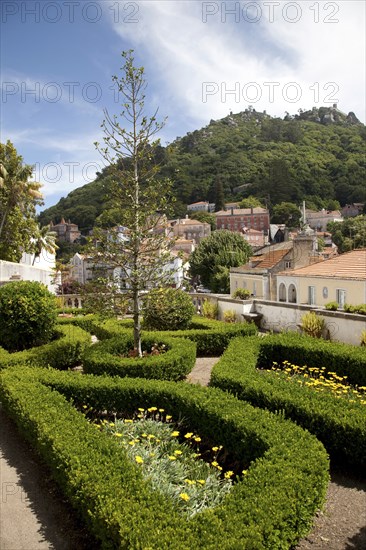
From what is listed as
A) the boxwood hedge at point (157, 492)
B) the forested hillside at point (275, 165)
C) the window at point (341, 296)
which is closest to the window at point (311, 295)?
the window at point (341, 296)

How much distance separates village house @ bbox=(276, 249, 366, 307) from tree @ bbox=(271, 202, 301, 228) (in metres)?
95.4

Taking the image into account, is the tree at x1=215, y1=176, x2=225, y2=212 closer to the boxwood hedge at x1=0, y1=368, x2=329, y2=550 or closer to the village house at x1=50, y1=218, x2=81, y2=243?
the village house at x1=50, y1=218, x2=81, y2=243

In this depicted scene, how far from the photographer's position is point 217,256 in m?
49.4

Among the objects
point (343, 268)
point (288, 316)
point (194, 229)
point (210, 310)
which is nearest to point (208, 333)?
point (288, 316)

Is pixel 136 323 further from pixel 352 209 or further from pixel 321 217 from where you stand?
pixel 352 209

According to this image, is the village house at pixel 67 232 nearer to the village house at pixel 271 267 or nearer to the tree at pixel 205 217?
the tree at pixel 205 217

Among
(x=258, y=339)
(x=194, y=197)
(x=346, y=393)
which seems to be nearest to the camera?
(x=346, y=393)

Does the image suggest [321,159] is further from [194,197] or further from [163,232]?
[163,232]

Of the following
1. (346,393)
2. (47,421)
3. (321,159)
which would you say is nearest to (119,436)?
(47,421)

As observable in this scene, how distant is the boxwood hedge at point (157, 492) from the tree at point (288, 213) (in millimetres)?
111592

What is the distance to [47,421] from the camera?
5496 mm

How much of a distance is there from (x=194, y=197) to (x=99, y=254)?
132714 millimetres

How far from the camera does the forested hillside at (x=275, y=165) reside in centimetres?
11869

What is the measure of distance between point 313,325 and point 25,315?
8064 mm
